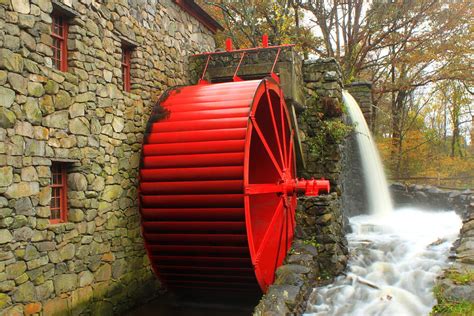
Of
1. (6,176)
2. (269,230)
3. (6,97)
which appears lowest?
(269,230)

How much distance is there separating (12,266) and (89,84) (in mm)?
2267

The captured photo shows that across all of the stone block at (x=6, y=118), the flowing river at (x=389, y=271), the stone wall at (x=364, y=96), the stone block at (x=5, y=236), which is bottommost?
the flowing river at (x=389, y=271)

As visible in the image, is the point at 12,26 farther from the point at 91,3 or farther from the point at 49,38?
the point at 91,3

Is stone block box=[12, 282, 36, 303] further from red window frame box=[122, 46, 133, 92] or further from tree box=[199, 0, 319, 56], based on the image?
tree box=[199, 0, 319, 56]

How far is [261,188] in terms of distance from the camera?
5.62 m

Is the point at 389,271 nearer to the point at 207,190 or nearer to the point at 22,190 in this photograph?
the point at 207,190

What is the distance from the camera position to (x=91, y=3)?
5.22 metres

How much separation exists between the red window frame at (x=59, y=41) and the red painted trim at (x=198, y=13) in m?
2.79

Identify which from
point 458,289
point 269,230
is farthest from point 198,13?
point 458,289

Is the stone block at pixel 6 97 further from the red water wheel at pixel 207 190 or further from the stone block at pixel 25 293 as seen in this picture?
the red water wheel at pixel 207 190

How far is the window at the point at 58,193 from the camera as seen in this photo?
473 cm

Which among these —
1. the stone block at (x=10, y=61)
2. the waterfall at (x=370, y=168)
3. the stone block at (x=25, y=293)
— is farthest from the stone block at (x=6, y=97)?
the waterfall at (x=370, y=168)

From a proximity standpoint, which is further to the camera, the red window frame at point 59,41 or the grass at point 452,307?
the red window frame at point 59,41

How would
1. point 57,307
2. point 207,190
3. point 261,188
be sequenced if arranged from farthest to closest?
point 261,188 → point 207,190 → point 57,307
